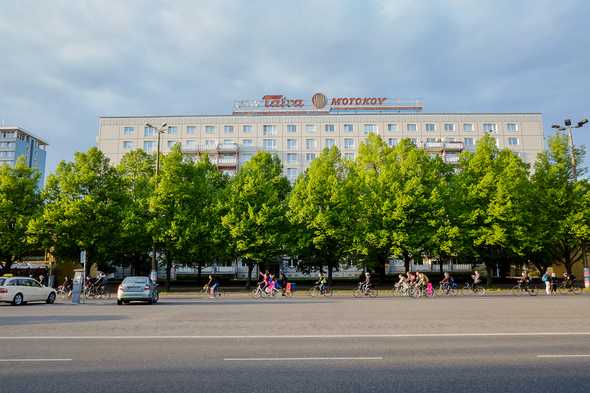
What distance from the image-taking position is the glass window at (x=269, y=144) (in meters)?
78.9

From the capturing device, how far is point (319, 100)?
262ft

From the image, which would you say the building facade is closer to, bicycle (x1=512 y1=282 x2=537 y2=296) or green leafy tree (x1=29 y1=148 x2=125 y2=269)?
green leafy tree (x1=29 y1=148 x2=125 y2=269)

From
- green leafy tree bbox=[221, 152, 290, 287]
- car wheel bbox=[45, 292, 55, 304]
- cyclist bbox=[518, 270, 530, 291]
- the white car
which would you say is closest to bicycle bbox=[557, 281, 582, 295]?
cyclist bbox=[518, 270, 530, 291]

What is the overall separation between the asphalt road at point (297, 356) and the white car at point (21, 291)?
10672mm

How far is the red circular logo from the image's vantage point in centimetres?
7938

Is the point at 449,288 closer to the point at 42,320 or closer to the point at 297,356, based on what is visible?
the point at 42,320

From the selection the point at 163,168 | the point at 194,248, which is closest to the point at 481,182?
the point at 194,248

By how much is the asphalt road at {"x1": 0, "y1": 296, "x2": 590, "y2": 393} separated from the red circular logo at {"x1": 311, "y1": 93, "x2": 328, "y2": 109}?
67596 mm

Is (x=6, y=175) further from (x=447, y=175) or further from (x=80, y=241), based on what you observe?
(x=447, y=175)

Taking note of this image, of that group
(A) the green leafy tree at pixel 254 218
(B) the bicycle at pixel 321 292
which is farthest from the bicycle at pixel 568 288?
(A) the green leafy tree at pixel 254 218

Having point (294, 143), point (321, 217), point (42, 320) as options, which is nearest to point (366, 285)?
point (321, 217)

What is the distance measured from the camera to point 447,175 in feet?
159

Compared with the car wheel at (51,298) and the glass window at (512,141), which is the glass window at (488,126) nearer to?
the glass window at (512,141)

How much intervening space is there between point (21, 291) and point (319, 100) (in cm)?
6246
